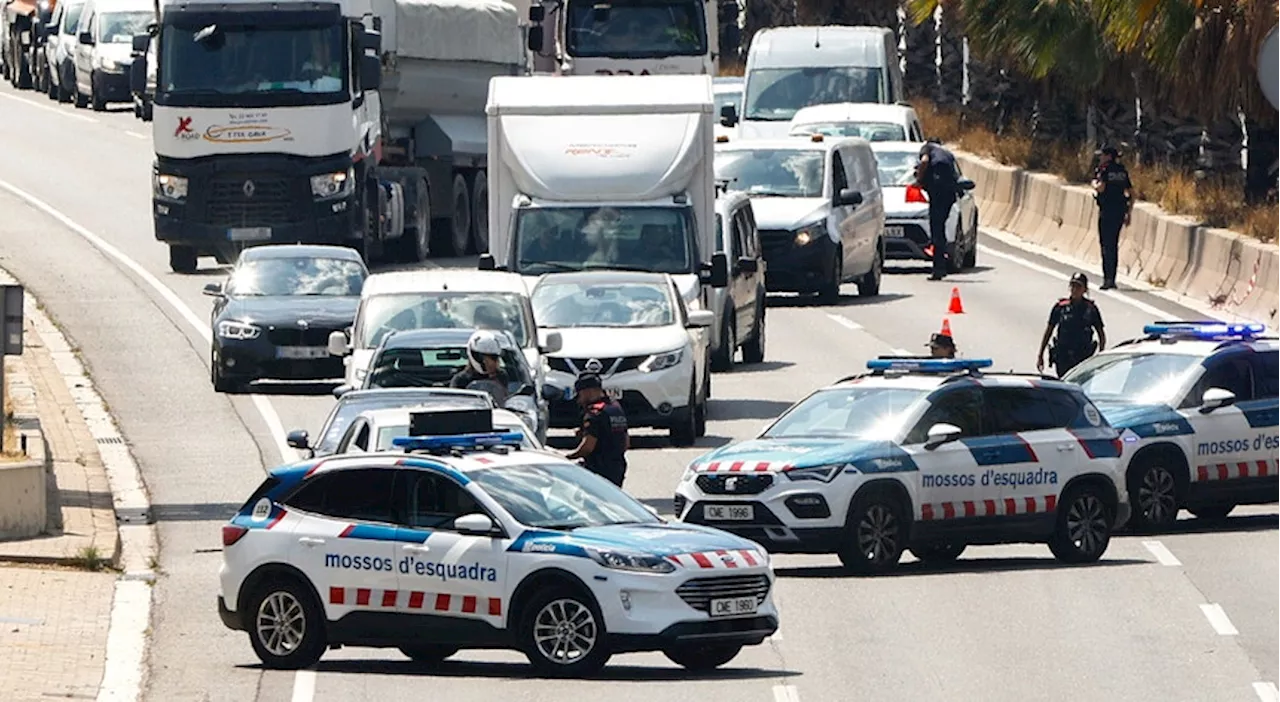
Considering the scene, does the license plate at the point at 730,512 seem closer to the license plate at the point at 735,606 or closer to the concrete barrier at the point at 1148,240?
the license plate at the point at 735,606

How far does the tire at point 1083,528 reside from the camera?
2269 centimetres

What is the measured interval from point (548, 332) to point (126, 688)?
424 inches

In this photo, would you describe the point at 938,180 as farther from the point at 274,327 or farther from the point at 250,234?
the point at 274,327

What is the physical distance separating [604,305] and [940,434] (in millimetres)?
7957

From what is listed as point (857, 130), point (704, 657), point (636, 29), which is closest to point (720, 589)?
point (704, 657)

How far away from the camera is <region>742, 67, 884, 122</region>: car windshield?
49.8m

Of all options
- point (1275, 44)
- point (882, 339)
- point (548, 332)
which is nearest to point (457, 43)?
point (882, 339)

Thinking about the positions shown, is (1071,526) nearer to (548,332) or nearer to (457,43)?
(548,332)

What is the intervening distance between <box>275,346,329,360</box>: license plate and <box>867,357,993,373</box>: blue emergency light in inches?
402

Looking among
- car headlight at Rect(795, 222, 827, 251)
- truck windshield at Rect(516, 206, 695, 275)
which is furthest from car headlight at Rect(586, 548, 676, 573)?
car headlight at Rect(795, 222, 827, 251)

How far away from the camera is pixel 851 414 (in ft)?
73.9

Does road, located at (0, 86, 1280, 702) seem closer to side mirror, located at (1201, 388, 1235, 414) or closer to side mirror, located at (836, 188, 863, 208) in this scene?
side mirror, located at (1201, 388, 1235, 414)

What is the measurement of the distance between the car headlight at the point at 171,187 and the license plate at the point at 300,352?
8266 mm

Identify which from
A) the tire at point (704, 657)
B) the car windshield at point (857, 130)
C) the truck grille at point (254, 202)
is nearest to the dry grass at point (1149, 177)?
the car windshield at point (857, 130)
